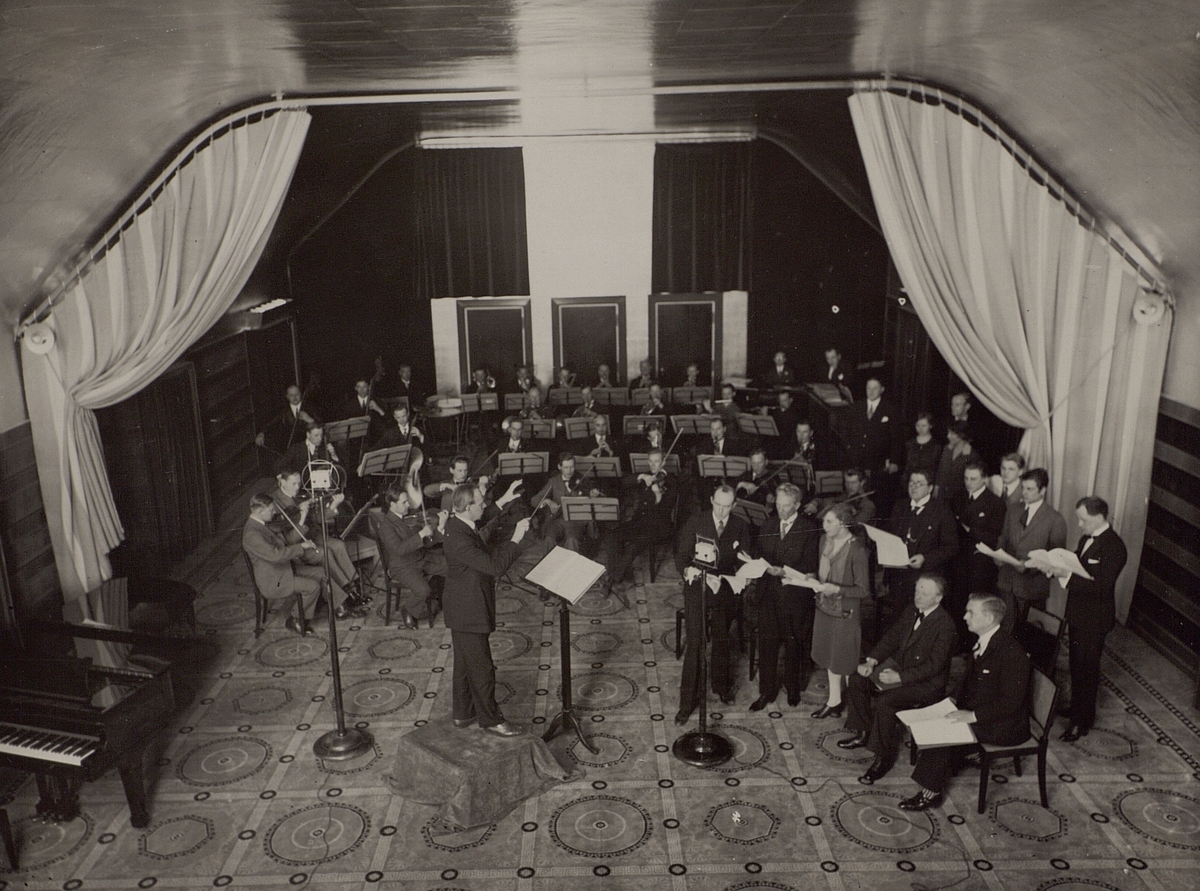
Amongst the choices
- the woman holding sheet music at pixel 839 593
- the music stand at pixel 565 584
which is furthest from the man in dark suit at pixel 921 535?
the music stand at pixel 565 584

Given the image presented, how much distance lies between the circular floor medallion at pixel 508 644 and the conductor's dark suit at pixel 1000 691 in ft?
11.3

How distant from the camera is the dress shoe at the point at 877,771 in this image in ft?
19.7

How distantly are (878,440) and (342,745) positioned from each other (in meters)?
6.33

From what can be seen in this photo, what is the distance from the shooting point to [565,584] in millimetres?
5930

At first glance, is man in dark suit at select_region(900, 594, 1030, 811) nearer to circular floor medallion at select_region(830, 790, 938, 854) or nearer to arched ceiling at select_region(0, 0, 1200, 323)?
circular floor medallion at select_region(830, 790, 938, 854)

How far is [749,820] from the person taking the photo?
5676 millimetres

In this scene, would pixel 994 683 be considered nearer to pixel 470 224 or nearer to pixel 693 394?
pixel 693 394

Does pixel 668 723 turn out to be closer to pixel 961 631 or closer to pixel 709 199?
pixel 961 631

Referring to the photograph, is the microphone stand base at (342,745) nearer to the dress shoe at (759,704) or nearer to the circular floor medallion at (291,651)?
the circular floor medallion at (291,651)

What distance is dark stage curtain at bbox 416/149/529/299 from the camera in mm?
12555

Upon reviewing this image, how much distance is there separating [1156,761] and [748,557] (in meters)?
2.90

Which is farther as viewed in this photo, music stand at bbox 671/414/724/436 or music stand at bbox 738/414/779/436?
music stand at bbox 671/414/724/436

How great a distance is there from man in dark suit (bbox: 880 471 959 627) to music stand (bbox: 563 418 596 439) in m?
4.10

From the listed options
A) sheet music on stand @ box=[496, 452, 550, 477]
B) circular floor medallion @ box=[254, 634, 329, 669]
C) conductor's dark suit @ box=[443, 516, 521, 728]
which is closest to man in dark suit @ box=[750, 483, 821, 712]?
conductor's dark suit @ box=[443, 516, 521, 728]
